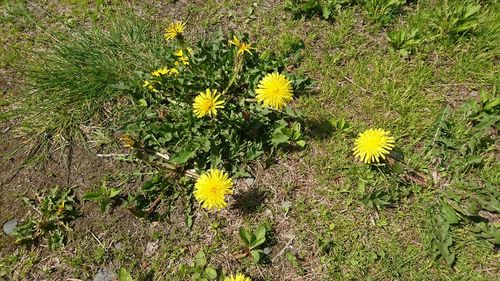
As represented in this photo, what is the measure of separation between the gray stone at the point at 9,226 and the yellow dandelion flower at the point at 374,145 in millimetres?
2299

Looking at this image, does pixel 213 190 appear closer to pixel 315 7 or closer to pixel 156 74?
pixel 156 74

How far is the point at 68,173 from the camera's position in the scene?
111 inches

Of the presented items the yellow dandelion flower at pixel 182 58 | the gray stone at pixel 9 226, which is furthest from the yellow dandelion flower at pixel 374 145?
the gray stone at pixel 9 226

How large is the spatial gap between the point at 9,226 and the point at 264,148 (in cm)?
179

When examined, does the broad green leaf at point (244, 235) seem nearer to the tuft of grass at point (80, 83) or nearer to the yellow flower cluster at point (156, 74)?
the yellow flower cluster at point (156, 74)

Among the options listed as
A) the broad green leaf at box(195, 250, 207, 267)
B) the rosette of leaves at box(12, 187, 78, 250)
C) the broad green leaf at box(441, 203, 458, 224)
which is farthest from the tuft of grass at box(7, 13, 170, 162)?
the broad green leaf at box(441, 203, 458, 224)

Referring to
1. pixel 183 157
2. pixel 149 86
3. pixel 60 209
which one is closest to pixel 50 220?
pixel 60 209

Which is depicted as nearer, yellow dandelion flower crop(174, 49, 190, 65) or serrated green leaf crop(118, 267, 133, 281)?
serrated green leaf crop(118, 267, 133, 281)

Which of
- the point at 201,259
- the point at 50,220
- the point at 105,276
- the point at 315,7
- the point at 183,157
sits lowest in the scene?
the point at 105,276

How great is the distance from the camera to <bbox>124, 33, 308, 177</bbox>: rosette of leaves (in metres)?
2.61

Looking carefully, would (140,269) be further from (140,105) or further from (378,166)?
(378,166)

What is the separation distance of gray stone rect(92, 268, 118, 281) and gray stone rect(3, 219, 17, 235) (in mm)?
675

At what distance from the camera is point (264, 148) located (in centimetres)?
273

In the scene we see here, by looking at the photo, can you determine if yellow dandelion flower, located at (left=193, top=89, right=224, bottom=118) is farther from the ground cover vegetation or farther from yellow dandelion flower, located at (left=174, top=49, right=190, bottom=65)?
yellow dandelion flower, located at (left=174, top=49, right=190, bottom=65)
